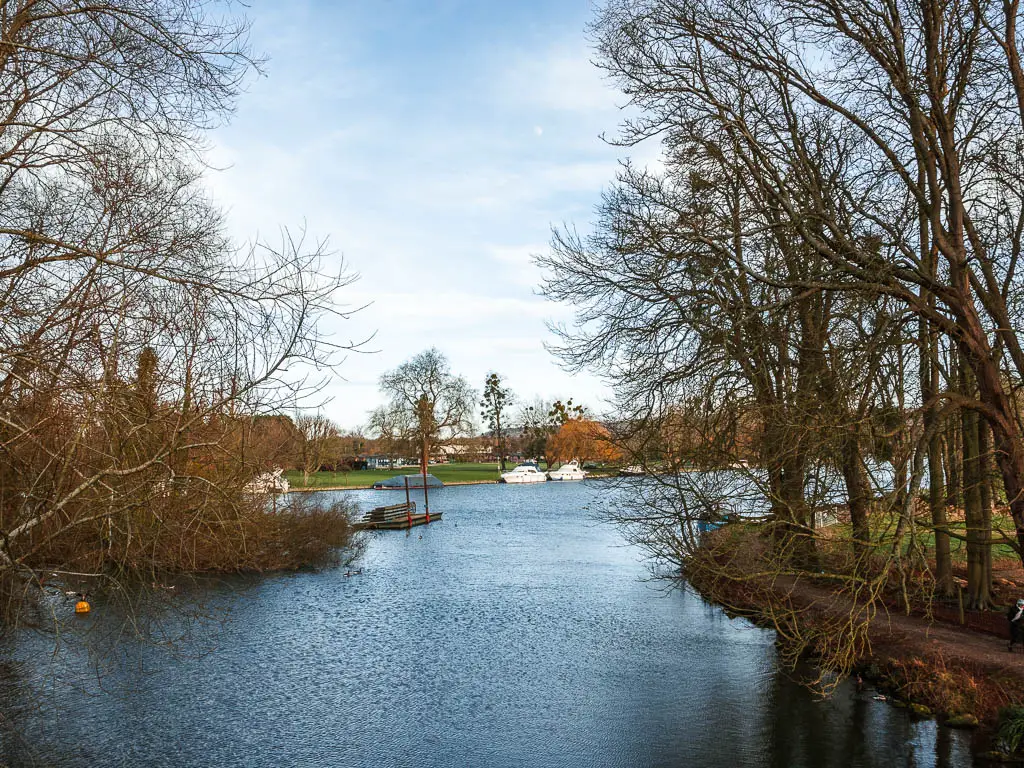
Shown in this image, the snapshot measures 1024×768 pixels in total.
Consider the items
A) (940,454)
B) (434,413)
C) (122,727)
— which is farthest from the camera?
(434,413)

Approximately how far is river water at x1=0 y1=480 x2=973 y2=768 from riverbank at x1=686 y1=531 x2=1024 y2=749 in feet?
1.51

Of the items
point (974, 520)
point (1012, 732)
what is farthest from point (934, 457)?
point (1012, 732)

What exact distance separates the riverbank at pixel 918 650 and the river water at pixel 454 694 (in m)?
0.46

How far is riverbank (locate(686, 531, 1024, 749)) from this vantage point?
436 inches

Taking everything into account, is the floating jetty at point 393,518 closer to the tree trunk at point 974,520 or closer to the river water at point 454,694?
the river water at point 454,694

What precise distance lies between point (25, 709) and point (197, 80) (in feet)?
35.8

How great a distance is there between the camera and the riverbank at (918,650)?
1106cm

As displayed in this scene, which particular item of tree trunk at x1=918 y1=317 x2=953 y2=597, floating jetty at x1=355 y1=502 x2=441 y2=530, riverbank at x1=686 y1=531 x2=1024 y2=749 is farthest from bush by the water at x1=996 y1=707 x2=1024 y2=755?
floating jetty at x1=355 y1=502 x2=441 y2=530

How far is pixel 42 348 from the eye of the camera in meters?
5.77

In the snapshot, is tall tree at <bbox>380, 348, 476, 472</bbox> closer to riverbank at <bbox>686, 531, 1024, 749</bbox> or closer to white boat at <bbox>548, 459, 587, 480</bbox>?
white boat at <bbox>548, 459, 587, 480</bbox>

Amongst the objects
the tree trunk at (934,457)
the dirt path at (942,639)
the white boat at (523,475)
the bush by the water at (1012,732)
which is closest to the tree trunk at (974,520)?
the tree trunk at (934,457)

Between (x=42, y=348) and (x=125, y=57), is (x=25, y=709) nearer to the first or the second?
(x=42, y=348)

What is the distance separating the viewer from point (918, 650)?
13695 millimetres

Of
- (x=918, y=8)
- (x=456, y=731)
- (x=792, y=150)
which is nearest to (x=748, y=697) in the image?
(x=456, y=731)
